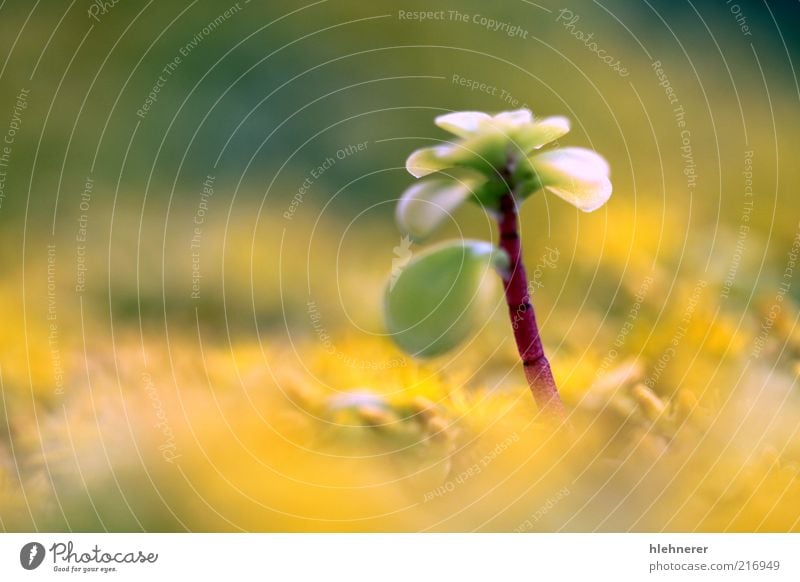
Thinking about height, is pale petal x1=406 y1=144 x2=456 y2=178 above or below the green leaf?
above

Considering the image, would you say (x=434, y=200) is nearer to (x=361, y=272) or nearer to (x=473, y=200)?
(x=473, y=200)

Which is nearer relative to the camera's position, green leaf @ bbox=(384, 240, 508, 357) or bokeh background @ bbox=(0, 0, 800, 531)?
green leaf @ bbox=(384, 240, 508, 357)

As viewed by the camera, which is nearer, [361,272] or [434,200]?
[434,200]

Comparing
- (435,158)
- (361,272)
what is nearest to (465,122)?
(435,158)

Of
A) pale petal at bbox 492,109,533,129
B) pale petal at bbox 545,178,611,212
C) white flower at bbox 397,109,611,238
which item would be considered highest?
pale petal at bbox 492,109,533,129

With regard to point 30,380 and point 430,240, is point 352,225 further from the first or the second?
point 30,380
